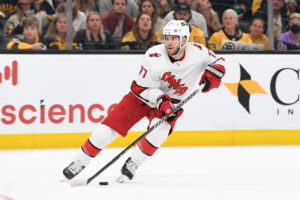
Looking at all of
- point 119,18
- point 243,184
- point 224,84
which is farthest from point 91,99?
point 243,184

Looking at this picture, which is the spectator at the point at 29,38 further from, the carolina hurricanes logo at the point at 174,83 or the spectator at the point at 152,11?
the carolina hurricanes logo at the point at 174,83

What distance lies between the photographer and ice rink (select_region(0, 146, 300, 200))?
3.38m

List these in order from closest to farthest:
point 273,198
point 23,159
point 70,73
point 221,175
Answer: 1. point 273,198
2. point 221,175
3. point 23,159
4. point 70,73

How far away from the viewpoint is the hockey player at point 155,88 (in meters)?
3.71

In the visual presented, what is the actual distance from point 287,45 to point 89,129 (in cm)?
208

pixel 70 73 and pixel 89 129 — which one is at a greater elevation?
pixel 70 73

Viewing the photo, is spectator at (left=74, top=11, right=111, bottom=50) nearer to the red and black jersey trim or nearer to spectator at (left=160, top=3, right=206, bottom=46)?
spectator at (left=160, top=3, right=206, bottom=46)

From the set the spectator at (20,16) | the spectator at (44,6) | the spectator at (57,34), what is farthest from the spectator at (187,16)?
the spectator at (20,16)

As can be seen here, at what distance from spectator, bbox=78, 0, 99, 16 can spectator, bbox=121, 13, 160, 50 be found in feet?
1.30

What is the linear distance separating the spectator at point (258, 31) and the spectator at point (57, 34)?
168cm

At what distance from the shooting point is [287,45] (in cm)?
564

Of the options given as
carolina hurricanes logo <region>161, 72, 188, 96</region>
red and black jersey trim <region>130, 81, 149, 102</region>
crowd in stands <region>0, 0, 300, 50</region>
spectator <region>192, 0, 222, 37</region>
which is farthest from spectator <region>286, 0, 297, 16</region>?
red and black jersey trim <region>130, 81, 149, 102</region>

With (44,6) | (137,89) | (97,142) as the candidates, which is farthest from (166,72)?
(44,6)

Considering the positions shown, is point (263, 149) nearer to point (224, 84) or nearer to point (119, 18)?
point (224, 84)
